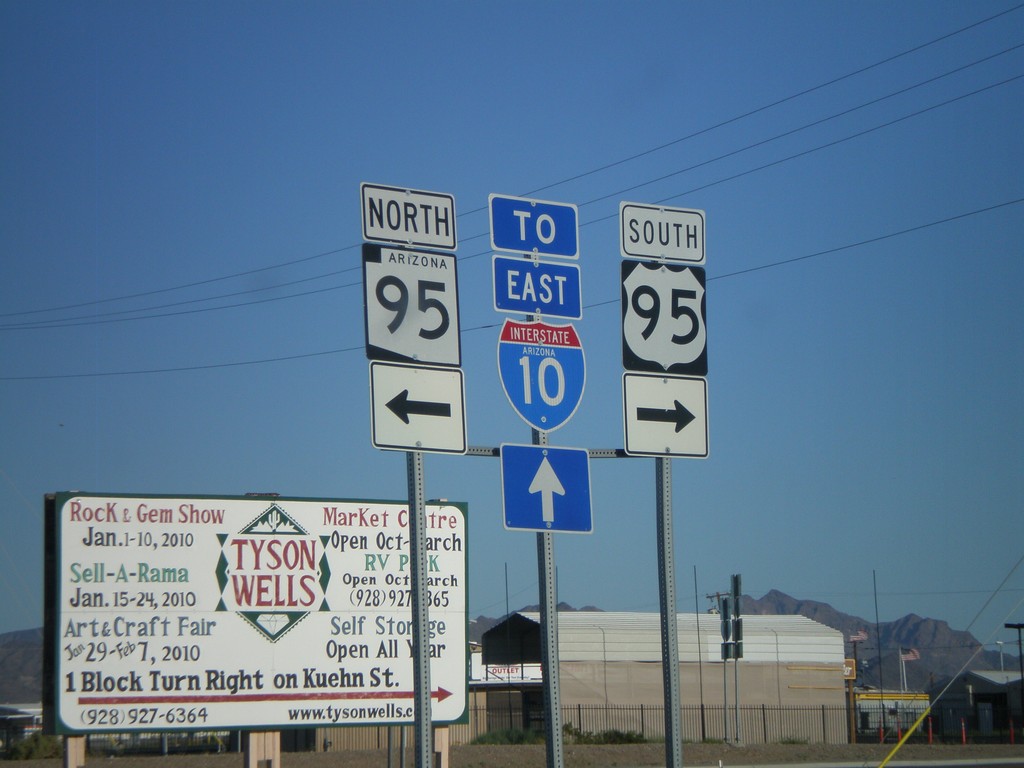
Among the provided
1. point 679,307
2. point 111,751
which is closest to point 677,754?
point 679,307

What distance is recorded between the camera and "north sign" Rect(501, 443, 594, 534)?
8.97 meters

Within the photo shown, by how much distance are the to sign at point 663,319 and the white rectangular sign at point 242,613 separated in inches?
364

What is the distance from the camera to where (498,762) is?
1054 inches

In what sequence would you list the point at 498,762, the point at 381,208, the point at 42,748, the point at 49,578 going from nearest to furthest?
the point at 381,208 → the point at 49,578 → the point at 498,762 → the point at 42,748

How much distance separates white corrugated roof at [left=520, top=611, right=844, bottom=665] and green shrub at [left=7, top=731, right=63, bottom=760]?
19780 millimetres

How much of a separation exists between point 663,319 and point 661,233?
0.69 m

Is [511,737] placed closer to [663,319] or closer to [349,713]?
[349,713]

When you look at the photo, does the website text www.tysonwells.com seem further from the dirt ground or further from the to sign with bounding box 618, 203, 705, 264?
the to sign with bounding box 618, 203, 705, 264

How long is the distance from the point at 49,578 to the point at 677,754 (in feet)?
36.6

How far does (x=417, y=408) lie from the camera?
8719mm

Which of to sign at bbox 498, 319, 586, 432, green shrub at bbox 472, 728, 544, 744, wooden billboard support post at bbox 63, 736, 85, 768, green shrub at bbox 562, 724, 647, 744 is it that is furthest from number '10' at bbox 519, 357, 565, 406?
green shrub at bbox 562, 724, 647, 744

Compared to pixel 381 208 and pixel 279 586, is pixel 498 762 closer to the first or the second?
pixel 279 586

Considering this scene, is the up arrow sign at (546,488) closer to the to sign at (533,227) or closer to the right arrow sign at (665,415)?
the right arrow sign at (665,415)

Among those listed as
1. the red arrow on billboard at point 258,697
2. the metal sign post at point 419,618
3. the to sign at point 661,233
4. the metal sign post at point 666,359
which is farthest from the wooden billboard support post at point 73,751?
the to sign at point 661,233
